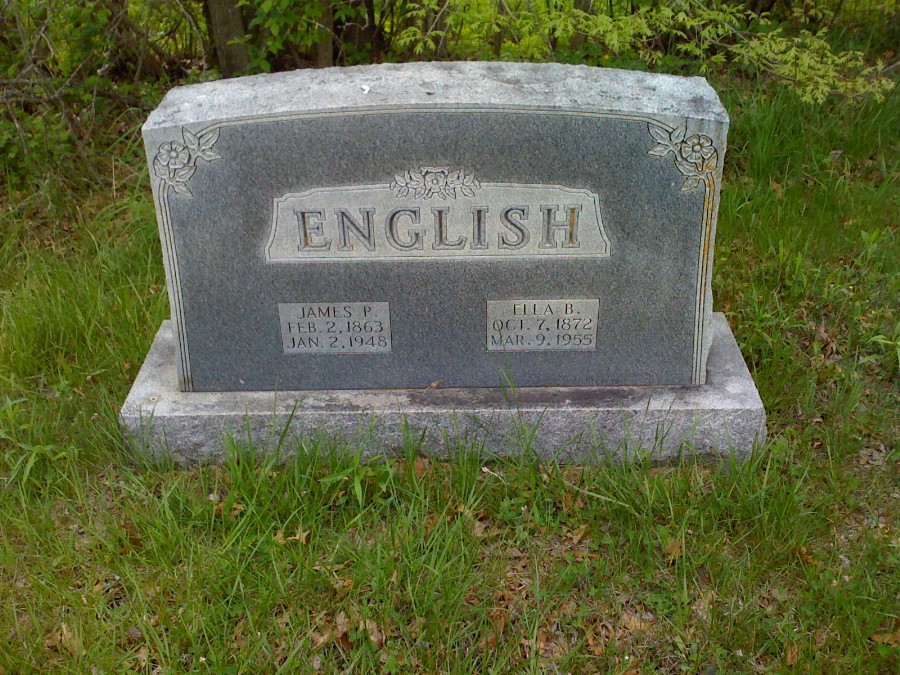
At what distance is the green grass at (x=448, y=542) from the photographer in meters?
2.59

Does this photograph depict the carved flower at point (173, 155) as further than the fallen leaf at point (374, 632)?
Yes

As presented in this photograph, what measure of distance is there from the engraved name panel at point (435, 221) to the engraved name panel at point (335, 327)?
177 mm

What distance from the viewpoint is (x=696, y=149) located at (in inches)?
112

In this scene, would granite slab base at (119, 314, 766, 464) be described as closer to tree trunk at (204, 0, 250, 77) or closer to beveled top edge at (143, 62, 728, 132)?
beveled top edge at (143, 62, 728, 132)

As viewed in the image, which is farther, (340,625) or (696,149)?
(696,149)

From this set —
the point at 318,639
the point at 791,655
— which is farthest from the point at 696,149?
the point at 318,639

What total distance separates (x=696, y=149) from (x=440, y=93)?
79 centimetres

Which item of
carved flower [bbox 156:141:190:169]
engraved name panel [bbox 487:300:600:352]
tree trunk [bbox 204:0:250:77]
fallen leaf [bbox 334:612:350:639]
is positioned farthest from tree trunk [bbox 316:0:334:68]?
fallen leaf [bbox 334:612:350:639]

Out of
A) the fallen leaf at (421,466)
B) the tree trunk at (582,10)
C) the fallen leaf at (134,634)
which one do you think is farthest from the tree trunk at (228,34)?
the fallen leaf at (134,634)

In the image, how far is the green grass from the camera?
102 inches

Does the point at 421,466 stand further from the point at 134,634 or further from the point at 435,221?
the point at 134,634

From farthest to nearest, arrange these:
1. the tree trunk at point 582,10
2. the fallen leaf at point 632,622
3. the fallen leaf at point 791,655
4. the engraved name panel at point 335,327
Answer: the tree trunk at point 582,10, the engraved name panel at point 335,327, the fallen leaf at point 632,622, the fallen leaf at point 791,655

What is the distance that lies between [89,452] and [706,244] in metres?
2.17

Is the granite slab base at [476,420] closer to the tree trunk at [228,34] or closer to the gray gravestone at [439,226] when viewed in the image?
the gray gravestone at [439,226]
